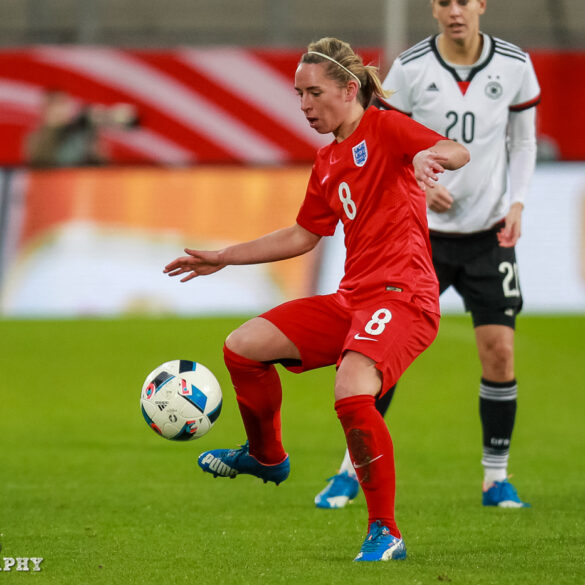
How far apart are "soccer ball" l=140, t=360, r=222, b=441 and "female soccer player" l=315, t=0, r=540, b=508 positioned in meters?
1.10

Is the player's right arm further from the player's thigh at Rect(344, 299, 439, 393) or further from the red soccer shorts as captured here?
the player's thigh at Rect(344, 299, 439, 393)

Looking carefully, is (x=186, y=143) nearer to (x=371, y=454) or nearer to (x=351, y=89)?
(x=351, y=89)

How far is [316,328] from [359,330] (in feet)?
0.89

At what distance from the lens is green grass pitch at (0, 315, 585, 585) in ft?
14.9

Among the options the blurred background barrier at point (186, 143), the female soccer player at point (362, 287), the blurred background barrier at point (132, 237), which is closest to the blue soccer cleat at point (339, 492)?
the female soccer player at point (362, 287)

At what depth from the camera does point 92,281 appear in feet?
45.8

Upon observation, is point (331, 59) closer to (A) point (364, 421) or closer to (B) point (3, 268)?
(A) point (364, 421)

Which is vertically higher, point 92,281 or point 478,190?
point 478,190

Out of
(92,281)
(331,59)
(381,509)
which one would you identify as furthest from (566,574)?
(92,281)

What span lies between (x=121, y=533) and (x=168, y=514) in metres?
0.54

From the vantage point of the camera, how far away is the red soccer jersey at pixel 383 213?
4.82m

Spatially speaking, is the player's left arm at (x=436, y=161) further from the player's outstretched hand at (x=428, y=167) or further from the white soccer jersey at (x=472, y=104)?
the white soccer jersey at (x=472, y=104)

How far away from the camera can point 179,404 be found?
5.21 meters

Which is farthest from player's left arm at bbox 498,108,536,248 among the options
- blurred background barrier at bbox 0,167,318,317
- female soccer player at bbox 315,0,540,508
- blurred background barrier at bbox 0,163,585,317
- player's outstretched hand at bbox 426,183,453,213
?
blurred background barrier at bbox 0,167,318,317
